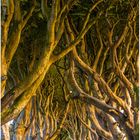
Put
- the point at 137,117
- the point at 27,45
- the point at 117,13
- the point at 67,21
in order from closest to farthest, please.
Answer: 1. the point at 137,117
2. the point at 67,21
3. the point at 117,13
4. the point at 27,45

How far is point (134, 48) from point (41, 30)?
8.19 feet

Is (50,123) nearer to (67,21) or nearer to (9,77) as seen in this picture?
(9,77)

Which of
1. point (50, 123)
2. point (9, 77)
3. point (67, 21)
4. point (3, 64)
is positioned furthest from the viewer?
point (50, 123)

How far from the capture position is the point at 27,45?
36.5ft

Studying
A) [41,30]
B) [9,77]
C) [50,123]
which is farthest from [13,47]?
[50,123]

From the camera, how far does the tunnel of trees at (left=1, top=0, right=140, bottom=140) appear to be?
5.61 meters

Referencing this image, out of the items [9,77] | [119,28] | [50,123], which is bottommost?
[50,123]

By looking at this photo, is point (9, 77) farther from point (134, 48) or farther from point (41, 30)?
point (134, 48)

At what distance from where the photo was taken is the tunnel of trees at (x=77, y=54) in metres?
5.61

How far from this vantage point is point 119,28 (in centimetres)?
1038

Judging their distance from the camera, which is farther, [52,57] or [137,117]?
[137,117]

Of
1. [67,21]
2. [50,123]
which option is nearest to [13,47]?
[67,21]

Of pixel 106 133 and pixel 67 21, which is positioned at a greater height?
pixel 67 21

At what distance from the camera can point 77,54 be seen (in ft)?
27.8
